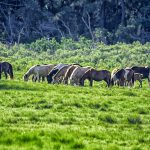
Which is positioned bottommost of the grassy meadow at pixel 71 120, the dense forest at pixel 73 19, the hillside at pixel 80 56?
the grassy meadow at pixel 71 120

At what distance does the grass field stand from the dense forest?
5210cm

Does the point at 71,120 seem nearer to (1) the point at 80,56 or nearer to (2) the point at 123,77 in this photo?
(2) the point at 123,77

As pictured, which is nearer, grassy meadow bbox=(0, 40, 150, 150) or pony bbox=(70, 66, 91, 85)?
grassy meadow bbox=(0, 40, 150, 150)

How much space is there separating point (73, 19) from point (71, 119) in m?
66.9

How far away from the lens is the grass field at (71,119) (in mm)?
12797

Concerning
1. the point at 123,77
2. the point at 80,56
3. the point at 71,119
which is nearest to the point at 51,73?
the point at 123,77

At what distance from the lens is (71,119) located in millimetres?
17078

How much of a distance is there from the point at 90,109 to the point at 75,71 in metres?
13.3

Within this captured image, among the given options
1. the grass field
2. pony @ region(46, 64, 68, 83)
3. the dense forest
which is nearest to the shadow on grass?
the grass field

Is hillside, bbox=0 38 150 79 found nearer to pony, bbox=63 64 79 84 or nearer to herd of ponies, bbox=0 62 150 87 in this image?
herd of ponies, bbox=0 62 150 87

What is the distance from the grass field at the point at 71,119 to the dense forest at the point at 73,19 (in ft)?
171

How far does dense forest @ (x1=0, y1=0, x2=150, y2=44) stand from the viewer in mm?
77812

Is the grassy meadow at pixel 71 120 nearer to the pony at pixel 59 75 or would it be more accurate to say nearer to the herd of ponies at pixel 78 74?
the herd of ponies at pixel 78 74

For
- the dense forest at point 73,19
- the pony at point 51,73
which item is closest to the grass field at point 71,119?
the pony at point 51,73
